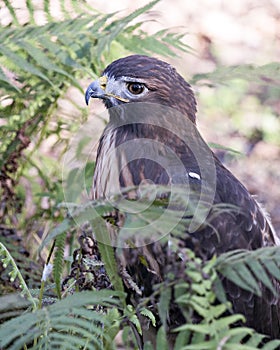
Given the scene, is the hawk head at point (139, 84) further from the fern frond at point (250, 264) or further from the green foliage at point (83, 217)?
the fern frond at point (250, 264)

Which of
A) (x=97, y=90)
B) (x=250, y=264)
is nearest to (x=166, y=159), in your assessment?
(x=97, y=90)

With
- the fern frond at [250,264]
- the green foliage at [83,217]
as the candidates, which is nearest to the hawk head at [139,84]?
the green foliage at [83,217]

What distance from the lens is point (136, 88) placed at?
12.0 ft

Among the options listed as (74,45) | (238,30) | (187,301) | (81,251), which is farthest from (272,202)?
(187,301)

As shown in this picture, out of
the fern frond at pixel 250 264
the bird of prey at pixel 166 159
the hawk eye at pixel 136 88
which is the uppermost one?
the fern frond at pixel 250 264

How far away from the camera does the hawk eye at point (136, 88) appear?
11.9ft

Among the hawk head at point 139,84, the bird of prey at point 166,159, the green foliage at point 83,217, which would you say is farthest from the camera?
the hawk head at point 139,84

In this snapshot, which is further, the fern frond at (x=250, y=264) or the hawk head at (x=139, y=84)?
the hawk head at (x=139, y=84)

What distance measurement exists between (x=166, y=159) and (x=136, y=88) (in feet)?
1.29

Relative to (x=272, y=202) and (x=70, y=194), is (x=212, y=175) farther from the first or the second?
(x=272, y=202)

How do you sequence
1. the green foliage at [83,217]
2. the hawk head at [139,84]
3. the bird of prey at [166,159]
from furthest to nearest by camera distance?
the hawk head at [139,84]
the bird of prey at [166,159]
the green foliage at [83,217]

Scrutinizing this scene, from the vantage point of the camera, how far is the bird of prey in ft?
11.0

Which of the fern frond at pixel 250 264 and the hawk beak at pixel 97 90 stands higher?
the fern frond at pixel 250 264

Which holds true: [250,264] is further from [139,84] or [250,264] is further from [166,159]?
[139,84]
